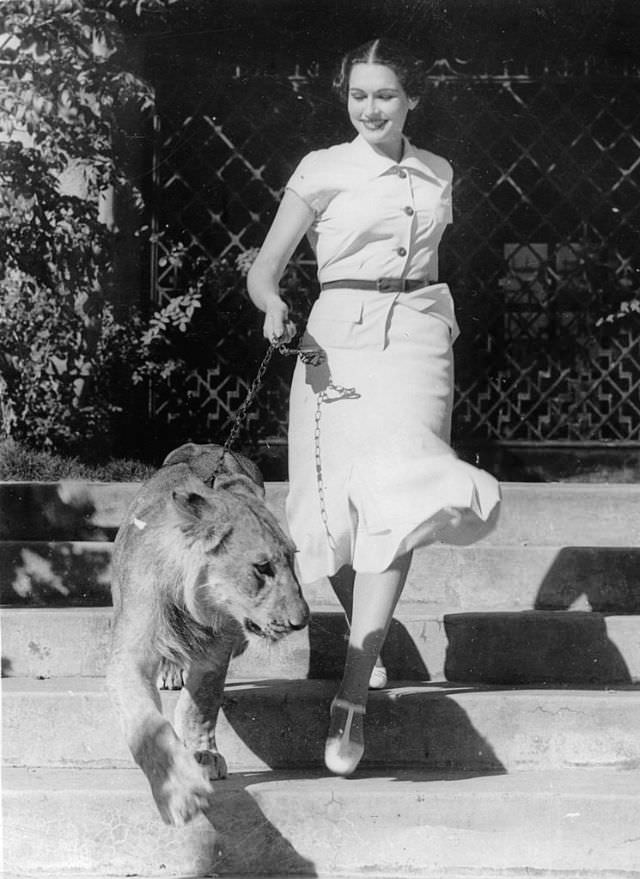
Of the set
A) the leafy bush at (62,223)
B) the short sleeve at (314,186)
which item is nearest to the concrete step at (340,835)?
the short sleeve at (314,186)

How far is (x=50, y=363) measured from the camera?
7242 millimetres

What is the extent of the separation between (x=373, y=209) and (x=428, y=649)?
1.65 metres

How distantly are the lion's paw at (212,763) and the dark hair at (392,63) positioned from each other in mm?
2134

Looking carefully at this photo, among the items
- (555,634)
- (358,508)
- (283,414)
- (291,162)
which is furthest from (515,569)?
(291,162)

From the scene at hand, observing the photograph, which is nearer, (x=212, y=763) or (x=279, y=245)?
(x=212, y=763)

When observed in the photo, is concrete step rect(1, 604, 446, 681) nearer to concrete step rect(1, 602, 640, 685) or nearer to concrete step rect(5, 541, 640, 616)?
concrete step rect(1, 602, 640, 685)

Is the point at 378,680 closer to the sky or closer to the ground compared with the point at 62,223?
closer to the ground

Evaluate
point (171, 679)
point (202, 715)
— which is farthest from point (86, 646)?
point (202, 715)

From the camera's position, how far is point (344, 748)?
414cm

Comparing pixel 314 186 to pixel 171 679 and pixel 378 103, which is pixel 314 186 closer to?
pixel 378 103

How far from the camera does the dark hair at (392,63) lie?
434 cm

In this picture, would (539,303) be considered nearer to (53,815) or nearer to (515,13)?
(515,13)

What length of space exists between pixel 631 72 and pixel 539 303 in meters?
1.39

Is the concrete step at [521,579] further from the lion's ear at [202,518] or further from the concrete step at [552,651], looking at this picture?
the lion's ear at [202,518]
